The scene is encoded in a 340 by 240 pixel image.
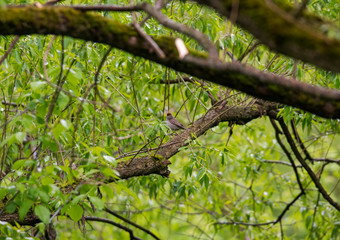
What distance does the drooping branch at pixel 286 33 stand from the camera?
1.90 metres

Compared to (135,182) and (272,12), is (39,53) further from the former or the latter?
(272,12)

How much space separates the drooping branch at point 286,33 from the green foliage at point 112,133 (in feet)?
3.61

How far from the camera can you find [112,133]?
501cm

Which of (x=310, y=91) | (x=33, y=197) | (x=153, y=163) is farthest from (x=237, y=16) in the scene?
(x=153, y=163)

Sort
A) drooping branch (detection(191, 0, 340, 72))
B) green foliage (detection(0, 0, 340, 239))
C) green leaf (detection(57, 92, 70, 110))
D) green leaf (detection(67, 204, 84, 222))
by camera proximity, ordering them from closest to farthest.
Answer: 1. drooping branch (detection(191, 0, 340, 72))
2. green leaf (detection(57, 92, 70, 110))
3. green foliage (detection(0, 0, 340, 239))
4. green leaf (detection(67, 204, 84, 222))

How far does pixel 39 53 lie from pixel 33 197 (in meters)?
1.76

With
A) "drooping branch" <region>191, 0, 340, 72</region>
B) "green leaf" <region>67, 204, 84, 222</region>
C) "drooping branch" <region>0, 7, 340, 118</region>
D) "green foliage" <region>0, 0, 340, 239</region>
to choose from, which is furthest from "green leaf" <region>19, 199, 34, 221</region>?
"drooping branch" <region>191, 0, 340, 72</region>

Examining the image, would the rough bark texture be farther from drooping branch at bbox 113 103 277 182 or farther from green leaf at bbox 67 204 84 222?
green leaf at bbox 67 204 84 222

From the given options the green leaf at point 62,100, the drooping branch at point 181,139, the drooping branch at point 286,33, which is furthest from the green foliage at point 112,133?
the drooping branch at point 286,33

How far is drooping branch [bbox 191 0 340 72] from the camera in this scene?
74.7 inches

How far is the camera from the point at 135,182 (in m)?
5.04

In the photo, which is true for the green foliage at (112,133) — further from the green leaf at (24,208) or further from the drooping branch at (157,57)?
the drooping branch at (157,57)

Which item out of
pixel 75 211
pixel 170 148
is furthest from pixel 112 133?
pixel 75 211

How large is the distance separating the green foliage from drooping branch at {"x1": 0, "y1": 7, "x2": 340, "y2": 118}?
0.55 ft
